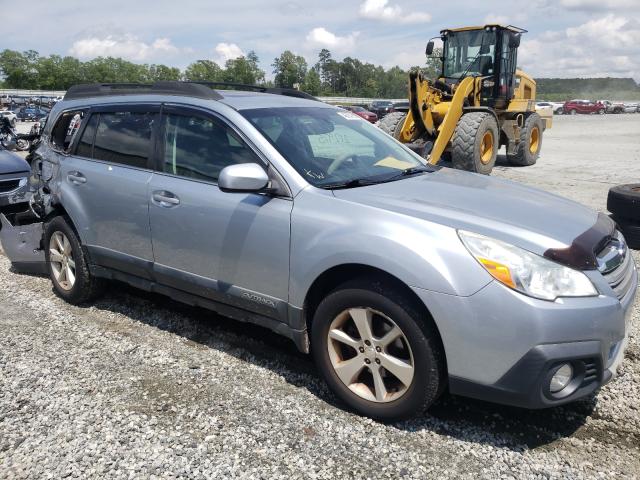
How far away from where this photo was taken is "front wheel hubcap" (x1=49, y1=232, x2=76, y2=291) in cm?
479

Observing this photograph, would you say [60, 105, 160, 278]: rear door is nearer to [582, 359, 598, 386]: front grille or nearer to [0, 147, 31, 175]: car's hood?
[0, 147, 31, 175]: car's hood

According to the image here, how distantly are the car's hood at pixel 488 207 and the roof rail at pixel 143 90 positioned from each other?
141 cm

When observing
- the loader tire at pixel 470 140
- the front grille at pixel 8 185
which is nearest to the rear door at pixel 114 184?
the front grille at pixel 8 185

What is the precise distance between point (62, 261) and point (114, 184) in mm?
1140

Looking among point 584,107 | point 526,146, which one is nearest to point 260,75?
point 584,107

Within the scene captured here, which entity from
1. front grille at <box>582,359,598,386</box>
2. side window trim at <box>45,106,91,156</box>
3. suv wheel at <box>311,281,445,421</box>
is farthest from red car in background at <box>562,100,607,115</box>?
suv wheel at <box>311,281,445,421</box>

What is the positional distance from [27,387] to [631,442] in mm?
3466

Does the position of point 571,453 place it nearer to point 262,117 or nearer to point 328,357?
point 328,357

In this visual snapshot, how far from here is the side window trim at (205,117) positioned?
11.0ft

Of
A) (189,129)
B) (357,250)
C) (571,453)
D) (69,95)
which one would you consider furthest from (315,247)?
(69,95)

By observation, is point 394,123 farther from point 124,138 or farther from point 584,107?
point 584,107

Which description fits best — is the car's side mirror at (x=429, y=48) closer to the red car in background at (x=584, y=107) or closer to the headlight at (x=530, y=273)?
the headlight at (x=530, y=273)

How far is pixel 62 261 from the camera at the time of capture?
487cm

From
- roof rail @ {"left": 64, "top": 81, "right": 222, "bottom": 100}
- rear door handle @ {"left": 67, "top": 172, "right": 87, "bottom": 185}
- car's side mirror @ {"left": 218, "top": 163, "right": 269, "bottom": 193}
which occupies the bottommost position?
rear door handle @ {"left": 67, "top": 172, "right": 87, "bottom": 185}
